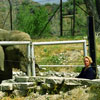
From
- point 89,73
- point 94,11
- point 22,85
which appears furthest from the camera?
point 94,11

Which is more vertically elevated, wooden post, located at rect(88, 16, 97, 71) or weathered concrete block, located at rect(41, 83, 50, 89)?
wooden post, located at rect(88, 16, 97, 71)

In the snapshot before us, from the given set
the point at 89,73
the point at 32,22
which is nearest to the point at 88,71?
the point at 89,73

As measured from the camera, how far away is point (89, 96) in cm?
790

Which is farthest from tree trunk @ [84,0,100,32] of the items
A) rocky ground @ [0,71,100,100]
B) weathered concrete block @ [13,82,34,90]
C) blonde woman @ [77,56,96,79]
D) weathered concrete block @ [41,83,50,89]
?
Answer: weathered concrete block @ [41,83,50,89]

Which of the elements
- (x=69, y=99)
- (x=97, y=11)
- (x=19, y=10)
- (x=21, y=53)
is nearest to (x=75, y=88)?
(x=69, y=99)

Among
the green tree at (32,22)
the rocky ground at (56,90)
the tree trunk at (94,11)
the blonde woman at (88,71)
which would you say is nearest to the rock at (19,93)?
the rocky ground at (56,90)

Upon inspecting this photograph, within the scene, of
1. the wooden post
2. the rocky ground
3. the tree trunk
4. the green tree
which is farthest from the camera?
the green tree

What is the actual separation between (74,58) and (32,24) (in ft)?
22.5

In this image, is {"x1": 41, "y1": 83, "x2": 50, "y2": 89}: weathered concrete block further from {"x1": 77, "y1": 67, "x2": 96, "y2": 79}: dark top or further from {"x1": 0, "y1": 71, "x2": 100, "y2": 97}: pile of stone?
{"x1": 77, "y1": 67, "x2": 96, "y2": 79}: dark top

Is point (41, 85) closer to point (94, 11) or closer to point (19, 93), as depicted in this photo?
point (19, 93)

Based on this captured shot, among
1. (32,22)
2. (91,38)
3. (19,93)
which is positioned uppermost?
(32,22)

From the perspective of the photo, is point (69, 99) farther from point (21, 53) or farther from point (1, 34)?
point (1, 34)

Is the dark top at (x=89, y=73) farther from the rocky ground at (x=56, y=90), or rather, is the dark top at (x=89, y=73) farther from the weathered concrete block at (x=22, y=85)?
the weathered concrete block at (x=22, y=85)

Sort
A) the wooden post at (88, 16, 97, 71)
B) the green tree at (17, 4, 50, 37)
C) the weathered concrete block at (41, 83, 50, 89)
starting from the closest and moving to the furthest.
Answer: the weathered concrete block at (41, 83, 50, 89) → the wooden post at (88, 16, 97, 71) → the green tree at (17, 4, 50, 37)
